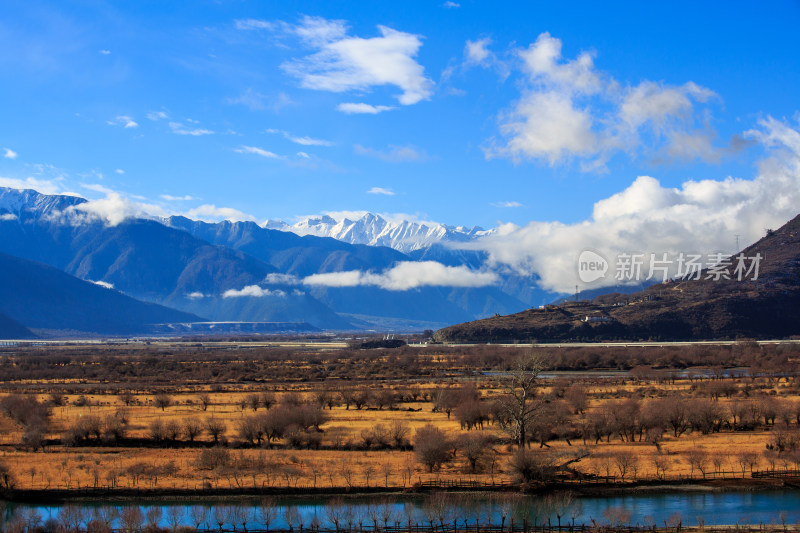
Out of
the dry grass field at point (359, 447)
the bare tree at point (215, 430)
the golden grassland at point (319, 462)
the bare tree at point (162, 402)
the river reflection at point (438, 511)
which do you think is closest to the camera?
the river reflection at point (438, 511)

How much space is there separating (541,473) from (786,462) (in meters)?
16.9

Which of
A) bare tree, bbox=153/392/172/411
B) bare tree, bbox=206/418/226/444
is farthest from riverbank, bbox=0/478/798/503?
bare tree, bbox=153/392/172/411

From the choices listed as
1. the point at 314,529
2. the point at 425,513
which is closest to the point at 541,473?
the point at 425,513

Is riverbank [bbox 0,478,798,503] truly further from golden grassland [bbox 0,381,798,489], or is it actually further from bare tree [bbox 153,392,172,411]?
bare tree [bbox 153,392,172,411]

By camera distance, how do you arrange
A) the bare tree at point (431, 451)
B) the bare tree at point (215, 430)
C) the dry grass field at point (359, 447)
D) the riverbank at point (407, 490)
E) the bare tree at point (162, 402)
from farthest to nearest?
the bare tree at point (162, 402) → the bare tree at point (215, 430) → the bare tree at point (431, 451) → the dry grass field at point (359, 447) → the riverbank at point (407, 490)

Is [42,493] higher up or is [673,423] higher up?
[673,423]

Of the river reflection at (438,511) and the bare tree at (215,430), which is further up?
the bare tree at (215,430)

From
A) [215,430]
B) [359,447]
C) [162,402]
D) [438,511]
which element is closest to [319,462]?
[359,447]

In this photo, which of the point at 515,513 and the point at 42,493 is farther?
the point at 42,493

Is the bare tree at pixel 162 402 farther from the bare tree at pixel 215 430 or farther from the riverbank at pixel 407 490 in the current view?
the riverbank at pixel 407 490

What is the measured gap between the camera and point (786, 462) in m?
47.6

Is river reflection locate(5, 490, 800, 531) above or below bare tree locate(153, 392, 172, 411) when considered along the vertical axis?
below

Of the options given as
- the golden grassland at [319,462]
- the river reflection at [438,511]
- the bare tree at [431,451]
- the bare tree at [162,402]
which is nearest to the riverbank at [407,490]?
the river reflection at [438,511]

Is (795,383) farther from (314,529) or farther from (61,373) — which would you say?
(61,373)
